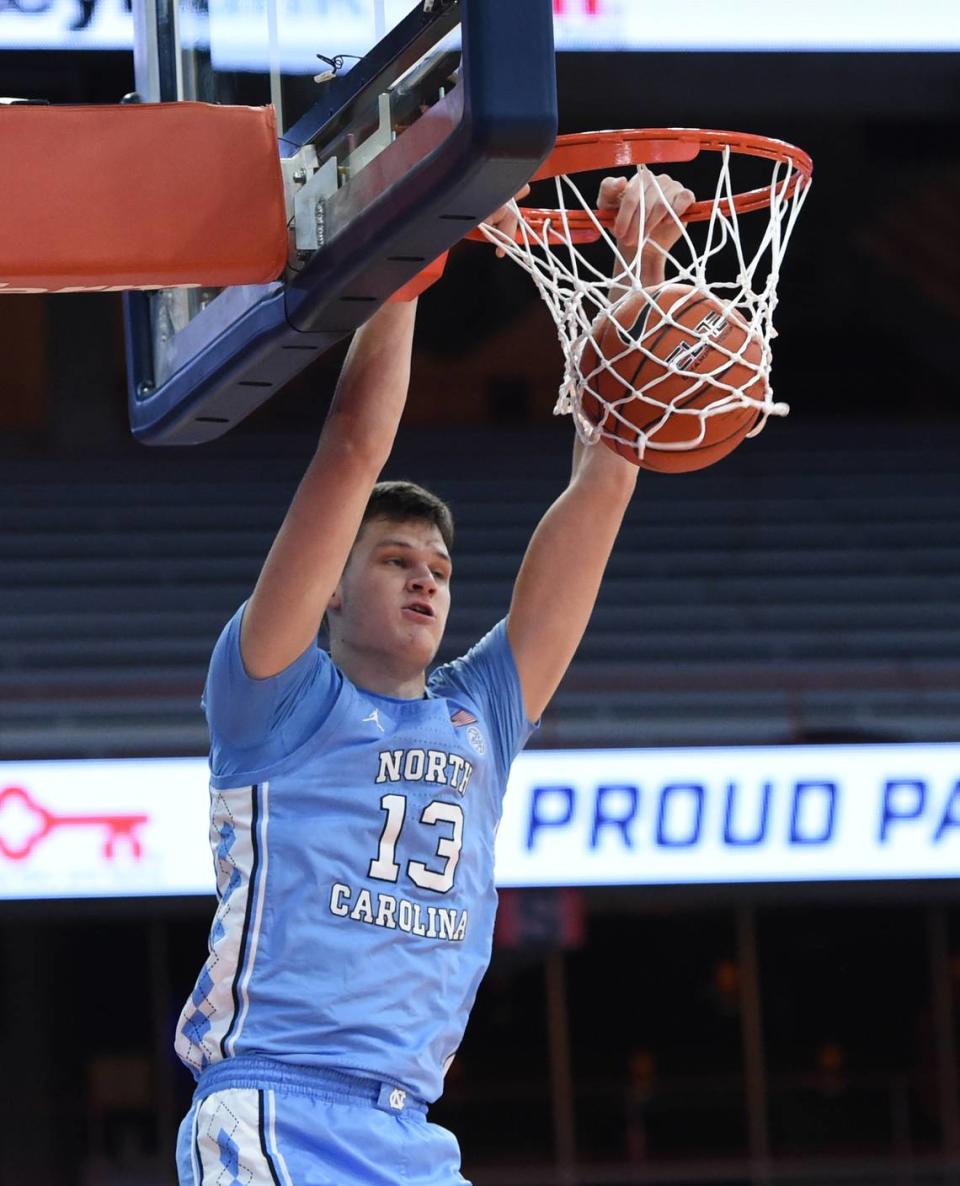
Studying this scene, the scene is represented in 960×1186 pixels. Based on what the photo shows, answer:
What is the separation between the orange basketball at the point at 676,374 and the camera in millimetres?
2822

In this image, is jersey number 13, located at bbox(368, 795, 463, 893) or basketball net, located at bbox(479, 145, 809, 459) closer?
jersey number 13, located at bbox(368, 795, 463, 893)

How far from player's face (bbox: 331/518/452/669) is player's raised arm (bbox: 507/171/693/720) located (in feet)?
0.61

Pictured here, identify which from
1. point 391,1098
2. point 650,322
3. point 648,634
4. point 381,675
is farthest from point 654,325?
point 648,634

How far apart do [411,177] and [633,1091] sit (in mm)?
8524

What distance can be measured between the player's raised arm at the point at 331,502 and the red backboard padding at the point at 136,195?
33 centimetres

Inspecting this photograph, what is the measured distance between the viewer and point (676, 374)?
2.82 meters

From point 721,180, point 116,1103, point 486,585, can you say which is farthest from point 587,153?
point 116,1103

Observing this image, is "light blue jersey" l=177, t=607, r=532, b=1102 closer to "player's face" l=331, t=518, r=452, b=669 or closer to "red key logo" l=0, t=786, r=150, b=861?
"player's face" l=331, t=518, r=452, b=669

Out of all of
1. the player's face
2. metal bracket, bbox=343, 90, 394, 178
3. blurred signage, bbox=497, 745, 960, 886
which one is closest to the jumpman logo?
the player's face

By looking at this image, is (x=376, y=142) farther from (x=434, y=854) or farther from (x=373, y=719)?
(x=434, y=854)

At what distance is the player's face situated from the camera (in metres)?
2.81

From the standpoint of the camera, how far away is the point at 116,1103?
9.38 meters

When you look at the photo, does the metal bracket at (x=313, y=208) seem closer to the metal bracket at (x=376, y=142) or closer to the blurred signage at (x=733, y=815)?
the metal bracket at (x=376, y=142)

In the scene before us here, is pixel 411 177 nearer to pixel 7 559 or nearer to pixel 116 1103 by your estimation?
pixel 7 559
